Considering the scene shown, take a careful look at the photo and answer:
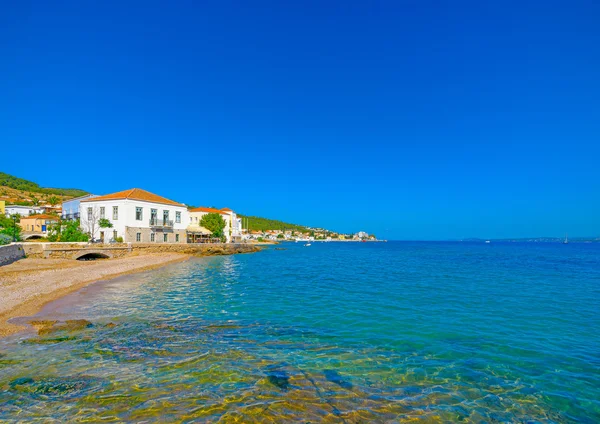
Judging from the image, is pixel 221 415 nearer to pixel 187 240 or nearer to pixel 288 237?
pixel 187 240

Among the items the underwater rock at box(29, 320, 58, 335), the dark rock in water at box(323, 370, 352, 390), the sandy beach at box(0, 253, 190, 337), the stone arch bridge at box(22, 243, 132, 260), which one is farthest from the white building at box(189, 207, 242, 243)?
the dark rock in water at box(323, 370, 352, 390)

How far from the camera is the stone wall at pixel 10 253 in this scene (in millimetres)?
23992

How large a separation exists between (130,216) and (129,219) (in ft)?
1.48

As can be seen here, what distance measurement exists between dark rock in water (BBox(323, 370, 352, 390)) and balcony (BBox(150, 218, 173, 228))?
48984mm

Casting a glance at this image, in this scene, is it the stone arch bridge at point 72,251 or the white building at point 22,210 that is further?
the white building at point 22,210

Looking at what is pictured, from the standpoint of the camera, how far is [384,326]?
35.2 ft

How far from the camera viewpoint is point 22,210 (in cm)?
7150

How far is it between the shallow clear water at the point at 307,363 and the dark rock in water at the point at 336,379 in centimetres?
5

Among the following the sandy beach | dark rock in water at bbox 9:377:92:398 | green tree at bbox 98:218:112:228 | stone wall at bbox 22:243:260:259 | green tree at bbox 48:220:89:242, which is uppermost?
green tree at bbox 98:218:112:228

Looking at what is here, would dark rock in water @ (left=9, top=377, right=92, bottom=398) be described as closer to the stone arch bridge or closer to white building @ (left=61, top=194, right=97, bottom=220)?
the stone arch bridge

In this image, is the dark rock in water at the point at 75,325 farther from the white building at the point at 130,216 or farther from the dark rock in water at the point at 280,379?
the white building at the point at 130,216

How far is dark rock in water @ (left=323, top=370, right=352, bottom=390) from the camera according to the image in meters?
6.41

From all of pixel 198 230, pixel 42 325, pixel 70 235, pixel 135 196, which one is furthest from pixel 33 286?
pixel 198 230

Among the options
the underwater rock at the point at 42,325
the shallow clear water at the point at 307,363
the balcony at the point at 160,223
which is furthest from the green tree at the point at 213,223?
the underwater rock at the point at 42,325
